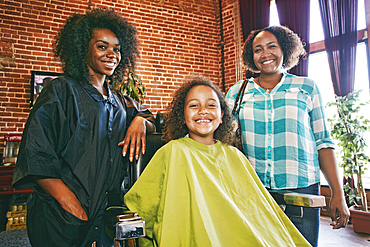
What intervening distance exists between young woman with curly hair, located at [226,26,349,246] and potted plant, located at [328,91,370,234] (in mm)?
2102

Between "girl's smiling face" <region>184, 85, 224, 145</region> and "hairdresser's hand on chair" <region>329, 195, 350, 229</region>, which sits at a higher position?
"girl's smiling face" <region>184, 85, 224, 145</region>

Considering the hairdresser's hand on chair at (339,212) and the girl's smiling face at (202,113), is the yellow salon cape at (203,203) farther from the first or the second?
the hairdresser's hand on chair at (339,212)

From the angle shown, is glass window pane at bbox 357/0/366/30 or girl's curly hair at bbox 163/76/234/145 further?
glass window pane at bbox 357/0/366/30

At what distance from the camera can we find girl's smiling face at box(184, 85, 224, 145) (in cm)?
145

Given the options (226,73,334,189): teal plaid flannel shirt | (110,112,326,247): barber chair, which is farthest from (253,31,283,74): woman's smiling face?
(110,112,326,247): barber chair

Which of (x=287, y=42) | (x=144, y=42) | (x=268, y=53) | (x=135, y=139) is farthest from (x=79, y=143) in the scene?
(x=144, y=42)

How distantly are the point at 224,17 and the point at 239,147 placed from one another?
4465mm

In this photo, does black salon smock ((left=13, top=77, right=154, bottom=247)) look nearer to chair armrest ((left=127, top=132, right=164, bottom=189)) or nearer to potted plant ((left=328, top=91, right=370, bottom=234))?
chair armrest ((left=127, top=132, right=164, bottom=189))

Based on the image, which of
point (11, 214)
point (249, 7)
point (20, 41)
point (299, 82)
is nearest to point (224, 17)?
point (249, 7)

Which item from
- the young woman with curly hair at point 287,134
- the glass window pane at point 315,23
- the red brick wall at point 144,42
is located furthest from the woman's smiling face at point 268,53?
the glass window pane at point 315,23

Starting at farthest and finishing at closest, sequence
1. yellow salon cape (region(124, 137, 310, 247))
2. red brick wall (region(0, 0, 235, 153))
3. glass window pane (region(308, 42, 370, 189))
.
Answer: red brick wall (region(0, 0, 235, 153)) → glass window pane (region(308, 42, 370, 189)) → yellow salon cape (region(124, 137, 310, 247))

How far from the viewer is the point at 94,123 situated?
1319 millimetres

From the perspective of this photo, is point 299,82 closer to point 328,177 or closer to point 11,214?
point 328,177

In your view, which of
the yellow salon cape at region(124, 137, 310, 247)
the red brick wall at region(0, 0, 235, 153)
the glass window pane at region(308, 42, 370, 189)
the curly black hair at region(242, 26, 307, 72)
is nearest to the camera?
the yellow salon cape at region(124, 137, 310, 247)
